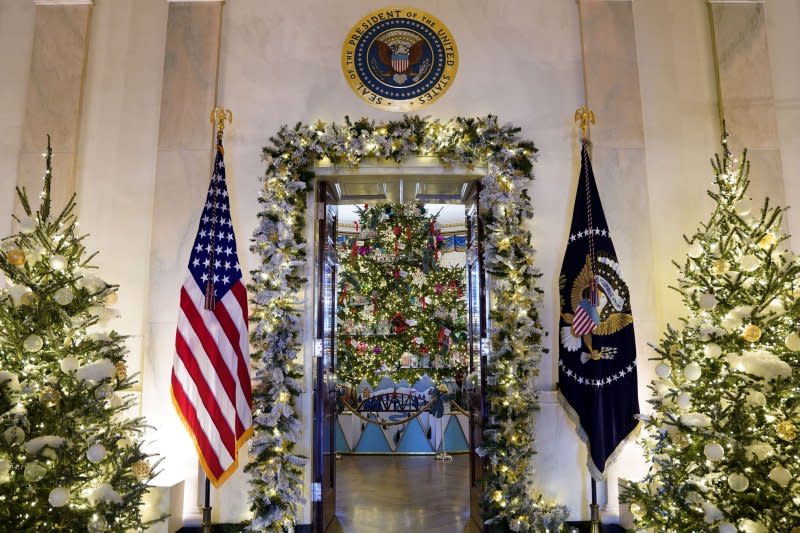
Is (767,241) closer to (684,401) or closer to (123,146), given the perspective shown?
(684,401)

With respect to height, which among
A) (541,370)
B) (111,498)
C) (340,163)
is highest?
(340,163)

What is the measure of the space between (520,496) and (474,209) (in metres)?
2.53

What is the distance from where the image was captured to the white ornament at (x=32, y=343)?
10.8 ft

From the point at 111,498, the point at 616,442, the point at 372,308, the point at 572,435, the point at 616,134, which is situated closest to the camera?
the point at 111,498

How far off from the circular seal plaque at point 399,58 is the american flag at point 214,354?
5.92 ft

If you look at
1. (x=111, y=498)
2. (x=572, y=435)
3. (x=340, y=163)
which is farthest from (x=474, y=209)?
(x=111, y=498)

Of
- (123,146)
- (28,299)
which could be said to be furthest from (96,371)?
(123,146)

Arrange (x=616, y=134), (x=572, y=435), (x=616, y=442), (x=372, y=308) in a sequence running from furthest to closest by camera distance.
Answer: (x=372, y=308), (x=616, y=134), (x=572, y=435), (x=616, y=442)

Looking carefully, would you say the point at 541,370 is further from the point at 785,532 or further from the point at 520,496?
the point at 785,532

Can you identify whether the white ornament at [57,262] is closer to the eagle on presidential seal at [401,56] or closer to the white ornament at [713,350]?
the eagle on presidential seal at [401,56]

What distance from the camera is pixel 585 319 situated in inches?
174

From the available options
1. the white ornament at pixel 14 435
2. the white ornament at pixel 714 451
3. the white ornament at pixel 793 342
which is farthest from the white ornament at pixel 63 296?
the white ornament at pixel 793 342

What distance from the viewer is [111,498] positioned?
10.5 feet

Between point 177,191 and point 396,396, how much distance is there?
5.37 m
